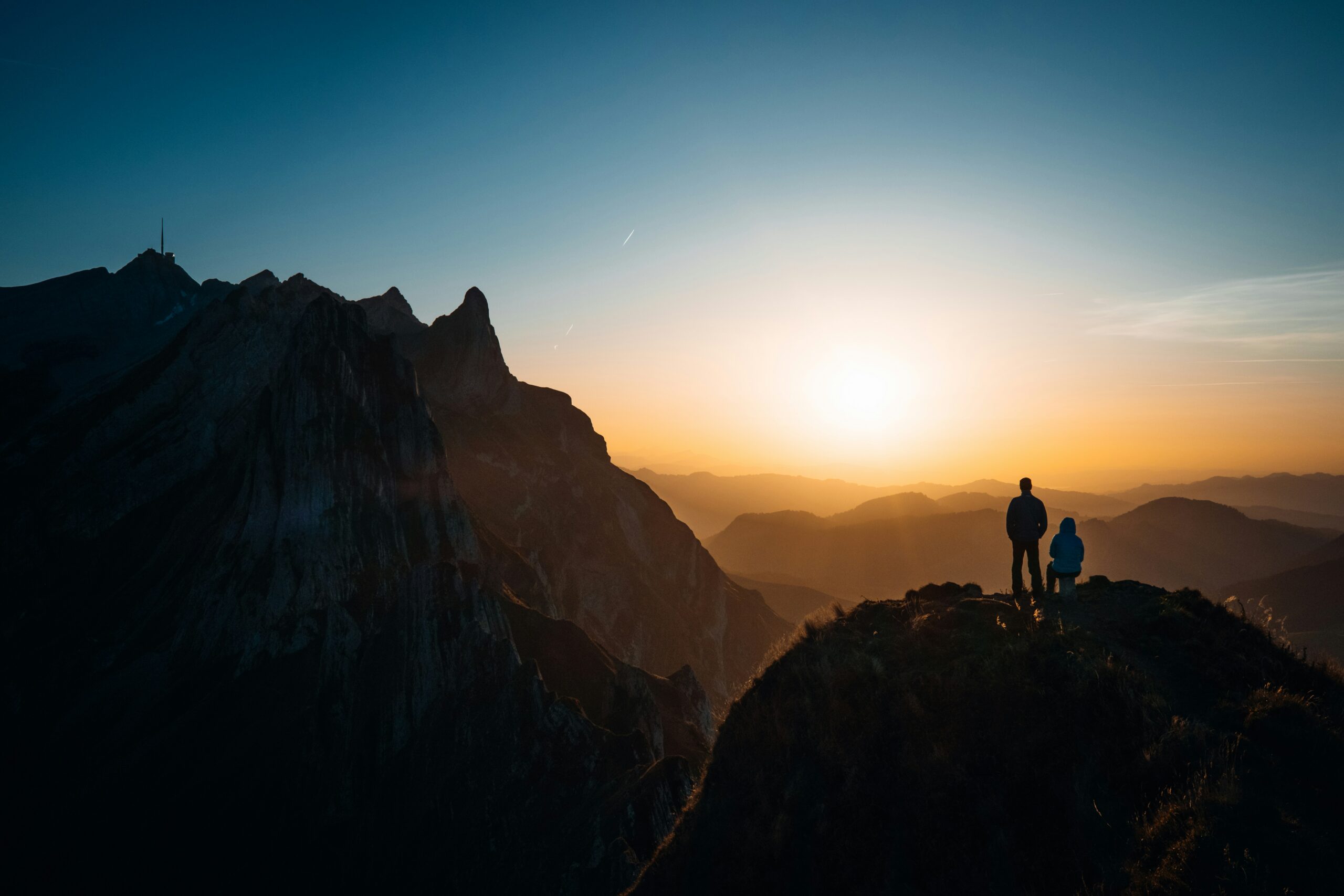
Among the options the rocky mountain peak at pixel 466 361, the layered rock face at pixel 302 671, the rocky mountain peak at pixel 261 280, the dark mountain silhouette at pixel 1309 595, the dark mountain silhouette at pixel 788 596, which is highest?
the rocky mountain peak at pixel 261 280

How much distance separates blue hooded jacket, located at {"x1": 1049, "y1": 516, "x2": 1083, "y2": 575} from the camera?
1520 centimetres

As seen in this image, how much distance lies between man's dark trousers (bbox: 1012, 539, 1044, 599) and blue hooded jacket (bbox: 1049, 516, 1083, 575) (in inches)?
16.4

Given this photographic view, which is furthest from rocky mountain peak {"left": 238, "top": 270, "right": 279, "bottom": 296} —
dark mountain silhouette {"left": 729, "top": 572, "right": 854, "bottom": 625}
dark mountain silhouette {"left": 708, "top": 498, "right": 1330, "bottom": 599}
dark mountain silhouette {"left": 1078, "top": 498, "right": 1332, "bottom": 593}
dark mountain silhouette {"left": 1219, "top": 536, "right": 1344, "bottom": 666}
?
dark mountain silhouette {"left": 1078, "top": 498, "right": 1332, "bottom": 593}

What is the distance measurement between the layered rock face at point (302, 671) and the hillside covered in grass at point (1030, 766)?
17.3 metres

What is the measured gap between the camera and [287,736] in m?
35.9

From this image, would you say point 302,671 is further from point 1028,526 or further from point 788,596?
point 788,596

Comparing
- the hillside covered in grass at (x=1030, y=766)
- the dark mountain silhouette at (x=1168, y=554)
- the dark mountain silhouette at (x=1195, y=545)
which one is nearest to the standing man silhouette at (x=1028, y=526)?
the hillside covered in grass at (x=1030, y=766)

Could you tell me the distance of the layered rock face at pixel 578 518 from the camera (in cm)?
8356

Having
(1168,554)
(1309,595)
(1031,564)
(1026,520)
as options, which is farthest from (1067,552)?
(1168,554)

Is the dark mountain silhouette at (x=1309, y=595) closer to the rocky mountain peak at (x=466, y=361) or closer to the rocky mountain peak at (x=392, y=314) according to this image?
the rocky mountain peak at (x=466, y=361)

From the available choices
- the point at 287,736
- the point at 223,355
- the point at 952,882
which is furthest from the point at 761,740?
the point at 223,355

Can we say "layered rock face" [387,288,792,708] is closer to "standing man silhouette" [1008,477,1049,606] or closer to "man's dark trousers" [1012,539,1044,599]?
"man's dark trousers" [1012,539,1044,599]

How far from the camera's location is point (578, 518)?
302ft

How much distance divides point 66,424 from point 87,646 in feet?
99.9
